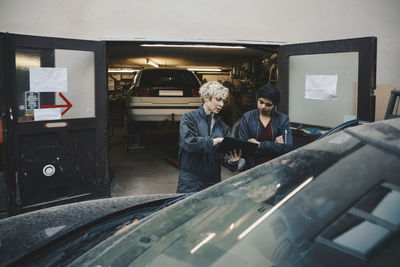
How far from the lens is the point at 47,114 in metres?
4.17

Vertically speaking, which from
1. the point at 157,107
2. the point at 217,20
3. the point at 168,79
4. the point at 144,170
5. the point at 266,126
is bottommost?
the point at 144,170

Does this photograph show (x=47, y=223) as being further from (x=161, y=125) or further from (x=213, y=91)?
(x=161, y=125)

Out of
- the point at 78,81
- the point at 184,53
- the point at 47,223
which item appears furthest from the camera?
the point at 184,53

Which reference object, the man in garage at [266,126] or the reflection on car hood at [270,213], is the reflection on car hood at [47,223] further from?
the man in garage at [266,126]

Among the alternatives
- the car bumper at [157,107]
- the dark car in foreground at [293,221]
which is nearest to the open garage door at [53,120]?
the dark car in foreground at [293,221]

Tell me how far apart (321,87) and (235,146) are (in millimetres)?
2287

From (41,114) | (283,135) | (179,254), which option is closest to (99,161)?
(41,114)

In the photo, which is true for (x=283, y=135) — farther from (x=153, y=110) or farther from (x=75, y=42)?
(x=153, y=110)

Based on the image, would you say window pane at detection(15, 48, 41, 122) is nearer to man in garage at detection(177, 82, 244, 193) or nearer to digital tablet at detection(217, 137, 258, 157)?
man in garage at detection(177, 82, 244, 193)

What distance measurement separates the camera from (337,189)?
1174 millimetres

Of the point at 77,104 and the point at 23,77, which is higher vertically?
the point at 23,77

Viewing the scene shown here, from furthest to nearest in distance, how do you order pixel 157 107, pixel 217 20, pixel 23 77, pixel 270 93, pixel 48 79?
1. pixel 157 107
2. pixel 217 20
3. pixel 48 79
4. pixel 23 77
5. pixel 270 93

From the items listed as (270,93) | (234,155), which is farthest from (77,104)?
(270,93)

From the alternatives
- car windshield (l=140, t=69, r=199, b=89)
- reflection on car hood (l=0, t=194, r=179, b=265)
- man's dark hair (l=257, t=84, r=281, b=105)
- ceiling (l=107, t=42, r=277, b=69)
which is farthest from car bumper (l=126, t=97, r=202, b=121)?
reflection on car hood (l=0, t=194, r=179, b=265)
